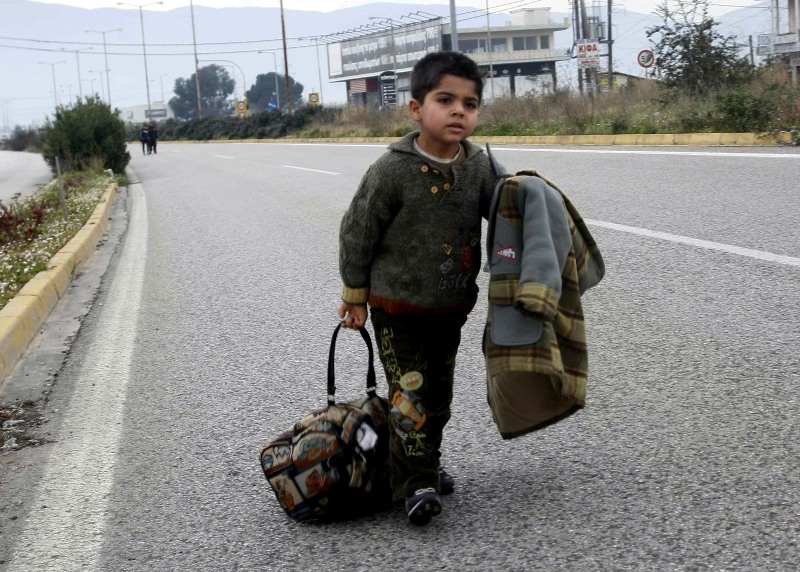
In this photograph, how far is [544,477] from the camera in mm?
3617

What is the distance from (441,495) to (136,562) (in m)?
0.97

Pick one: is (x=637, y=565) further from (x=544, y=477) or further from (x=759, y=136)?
(x=759, y=136)

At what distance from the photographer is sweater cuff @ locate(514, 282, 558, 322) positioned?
2947mm

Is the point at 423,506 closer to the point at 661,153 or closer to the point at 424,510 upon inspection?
the point at 424,510

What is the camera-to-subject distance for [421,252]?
10.7 ft

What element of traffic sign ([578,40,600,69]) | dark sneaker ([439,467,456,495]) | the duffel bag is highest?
traffic sign ([578,40,600,69])

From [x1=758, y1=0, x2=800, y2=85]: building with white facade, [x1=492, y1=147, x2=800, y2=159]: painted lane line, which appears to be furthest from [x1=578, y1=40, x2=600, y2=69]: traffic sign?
[x1=492, y1=147, x2=800, y2=159]: painted lane line

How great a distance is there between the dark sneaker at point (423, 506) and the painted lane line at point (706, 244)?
4.07 metres

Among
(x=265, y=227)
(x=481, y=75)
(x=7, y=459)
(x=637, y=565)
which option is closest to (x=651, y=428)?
(x=637, y=565)

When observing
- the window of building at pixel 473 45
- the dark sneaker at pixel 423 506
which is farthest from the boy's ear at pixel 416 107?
the window of building at pixel 473 45

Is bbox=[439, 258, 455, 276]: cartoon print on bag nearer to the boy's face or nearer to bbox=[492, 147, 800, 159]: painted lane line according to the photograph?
the boy's face

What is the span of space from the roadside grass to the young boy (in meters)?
4.88

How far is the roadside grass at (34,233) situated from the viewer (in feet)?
29.3

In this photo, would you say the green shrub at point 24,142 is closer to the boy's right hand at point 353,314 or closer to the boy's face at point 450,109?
the boy's right hand at point 353,314
